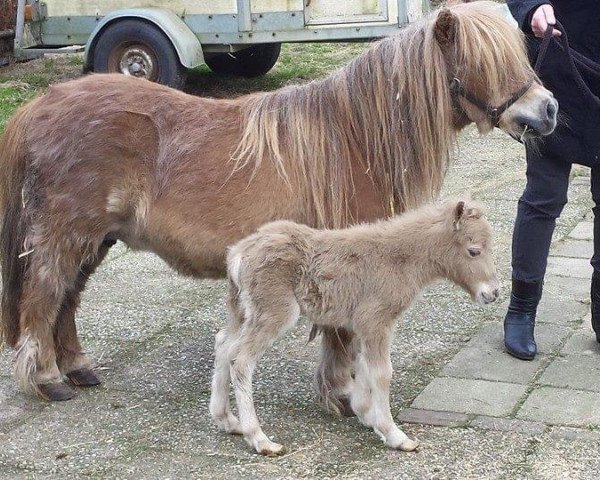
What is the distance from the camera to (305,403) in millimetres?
4301

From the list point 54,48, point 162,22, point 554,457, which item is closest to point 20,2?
point 54,48

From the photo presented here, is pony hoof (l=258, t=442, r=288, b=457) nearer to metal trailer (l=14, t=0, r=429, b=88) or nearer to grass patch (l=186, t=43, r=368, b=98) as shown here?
metal trailer (l=14, t=0, r=429, b=88)

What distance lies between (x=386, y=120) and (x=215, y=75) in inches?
322

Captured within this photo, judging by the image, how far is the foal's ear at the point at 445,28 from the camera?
4078mm

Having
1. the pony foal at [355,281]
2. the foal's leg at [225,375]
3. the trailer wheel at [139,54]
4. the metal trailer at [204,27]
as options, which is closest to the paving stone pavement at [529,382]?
the pony foal at [355,281]

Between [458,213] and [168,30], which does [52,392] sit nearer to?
[458,213]

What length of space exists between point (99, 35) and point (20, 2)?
0.97 meters

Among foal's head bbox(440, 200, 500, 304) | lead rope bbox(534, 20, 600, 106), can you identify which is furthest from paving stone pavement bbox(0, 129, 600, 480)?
lead rope bbox(534, 20, 600, 106)

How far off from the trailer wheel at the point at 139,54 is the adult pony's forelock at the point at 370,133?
628 centimetres

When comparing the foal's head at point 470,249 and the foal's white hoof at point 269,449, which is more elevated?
the foal's head at point 470,249

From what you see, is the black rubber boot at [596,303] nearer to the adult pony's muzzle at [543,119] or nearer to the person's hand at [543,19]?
the adult pony's muzzle at [543,119]

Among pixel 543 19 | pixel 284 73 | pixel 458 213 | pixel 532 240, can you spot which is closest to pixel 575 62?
pixel 543 19

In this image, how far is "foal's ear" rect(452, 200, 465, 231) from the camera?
379 cm

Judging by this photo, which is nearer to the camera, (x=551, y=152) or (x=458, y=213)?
(x=458, y=213)
